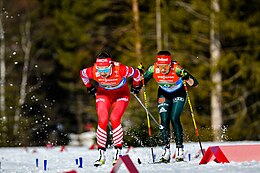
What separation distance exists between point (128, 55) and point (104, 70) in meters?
20.1

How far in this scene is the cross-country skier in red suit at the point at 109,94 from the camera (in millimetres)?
10180

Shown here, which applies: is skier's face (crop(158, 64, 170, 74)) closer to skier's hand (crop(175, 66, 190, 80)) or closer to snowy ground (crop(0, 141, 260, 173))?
skier's hand (crop(175, 66, 190, 80))

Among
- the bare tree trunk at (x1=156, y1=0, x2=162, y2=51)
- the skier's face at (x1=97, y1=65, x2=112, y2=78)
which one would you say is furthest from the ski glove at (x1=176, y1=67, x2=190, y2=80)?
the bare tree trunk at (x1=156, y1=0, x2=162, y2=51)

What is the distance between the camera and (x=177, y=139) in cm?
1074

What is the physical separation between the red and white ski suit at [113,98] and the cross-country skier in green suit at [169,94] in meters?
0.40

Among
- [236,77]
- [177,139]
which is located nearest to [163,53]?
[177,139]

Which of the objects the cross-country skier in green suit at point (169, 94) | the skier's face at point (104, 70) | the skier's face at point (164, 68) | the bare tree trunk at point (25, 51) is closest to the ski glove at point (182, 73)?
the cross-country skier in green suit at point (169, 94)

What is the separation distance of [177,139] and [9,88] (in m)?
22.9

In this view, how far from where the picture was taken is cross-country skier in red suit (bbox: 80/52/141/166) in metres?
10.2

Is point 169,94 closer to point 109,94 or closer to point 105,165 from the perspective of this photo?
point 109,94

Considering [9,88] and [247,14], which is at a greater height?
[247,14]

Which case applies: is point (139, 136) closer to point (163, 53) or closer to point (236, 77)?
point (163, 53)

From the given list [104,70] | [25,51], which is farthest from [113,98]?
[25,51]

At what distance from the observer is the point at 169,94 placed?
1092 centimetres
